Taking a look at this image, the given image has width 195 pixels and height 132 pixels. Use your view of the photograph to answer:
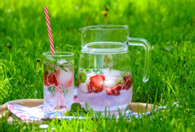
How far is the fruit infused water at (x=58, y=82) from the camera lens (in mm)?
2102

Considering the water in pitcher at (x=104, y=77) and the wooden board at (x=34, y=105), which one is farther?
the wooden board at (x=34, y=105)

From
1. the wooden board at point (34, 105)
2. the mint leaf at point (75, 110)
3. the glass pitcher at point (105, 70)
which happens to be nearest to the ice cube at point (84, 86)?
the glass pitcher at point (105, 70)

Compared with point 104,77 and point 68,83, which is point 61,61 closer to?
point 68,83

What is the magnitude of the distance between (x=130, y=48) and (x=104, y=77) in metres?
1.75

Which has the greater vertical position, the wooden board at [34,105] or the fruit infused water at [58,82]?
the fruit infused water at [58,82]

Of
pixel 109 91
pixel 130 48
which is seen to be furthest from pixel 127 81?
pixel 130 48

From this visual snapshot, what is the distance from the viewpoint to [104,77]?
2.08 meters

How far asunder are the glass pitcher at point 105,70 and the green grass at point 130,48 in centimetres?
14

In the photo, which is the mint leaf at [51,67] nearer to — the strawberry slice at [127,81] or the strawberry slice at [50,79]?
the strawberry slice at [50,79]

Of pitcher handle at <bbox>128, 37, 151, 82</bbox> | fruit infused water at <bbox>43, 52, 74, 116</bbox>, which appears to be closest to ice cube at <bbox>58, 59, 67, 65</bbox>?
fruit infused water at <bbox>43, 52, 74, 116</bbox>

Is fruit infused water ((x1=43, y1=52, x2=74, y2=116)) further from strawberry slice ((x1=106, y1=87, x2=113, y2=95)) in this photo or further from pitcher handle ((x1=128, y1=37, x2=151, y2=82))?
pitcher handle ((x1=128, y1=37, x2=151, y2=82))

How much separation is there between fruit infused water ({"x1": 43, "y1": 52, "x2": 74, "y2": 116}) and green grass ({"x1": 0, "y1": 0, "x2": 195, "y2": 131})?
0.43 feet

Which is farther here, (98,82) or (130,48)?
(130,48)

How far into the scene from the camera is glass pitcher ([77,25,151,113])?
209cm
